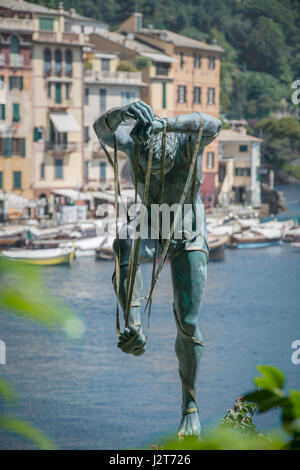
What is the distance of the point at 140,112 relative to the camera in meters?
2.25

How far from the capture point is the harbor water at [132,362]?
1352 cm

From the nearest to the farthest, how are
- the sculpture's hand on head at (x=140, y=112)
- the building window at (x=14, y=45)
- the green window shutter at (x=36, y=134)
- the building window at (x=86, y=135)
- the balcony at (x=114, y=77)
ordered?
the sculpture's hand on head at (x=140, y=112), the green window shutter at (x=36, y=134), the building window at (x=14, y=45), the building window at (x=86, y=135), the balcony at (x=114, y=77)

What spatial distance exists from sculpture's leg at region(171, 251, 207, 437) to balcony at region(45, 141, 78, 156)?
1086 inches

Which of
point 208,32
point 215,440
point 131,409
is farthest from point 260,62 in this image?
point 215,440

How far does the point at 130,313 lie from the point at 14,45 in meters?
28.3

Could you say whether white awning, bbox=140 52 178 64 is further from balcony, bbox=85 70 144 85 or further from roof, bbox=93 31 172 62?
balcony, bbox=85 70 144 85

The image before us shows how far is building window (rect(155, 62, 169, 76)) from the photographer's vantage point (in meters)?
33.8

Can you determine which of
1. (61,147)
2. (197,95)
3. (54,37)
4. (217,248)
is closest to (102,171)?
(61,147)

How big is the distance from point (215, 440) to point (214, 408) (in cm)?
1306

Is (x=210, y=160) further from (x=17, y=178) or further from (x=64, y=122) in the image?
(x=17, y=178)

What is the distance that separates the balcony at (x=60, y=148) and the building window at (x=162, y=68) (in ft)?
16.4

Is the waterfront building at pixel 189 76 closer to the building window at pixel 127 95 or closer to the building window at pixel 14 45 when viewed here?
the building window at pixel 127 95

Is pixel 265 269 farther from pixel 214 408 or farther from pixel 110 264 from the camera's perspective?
pixel 214 408

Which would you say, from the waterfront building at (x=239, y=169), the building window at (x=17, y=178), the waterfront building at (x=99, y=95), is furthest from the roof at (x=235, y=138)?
the building window at (x=17, y=178)
